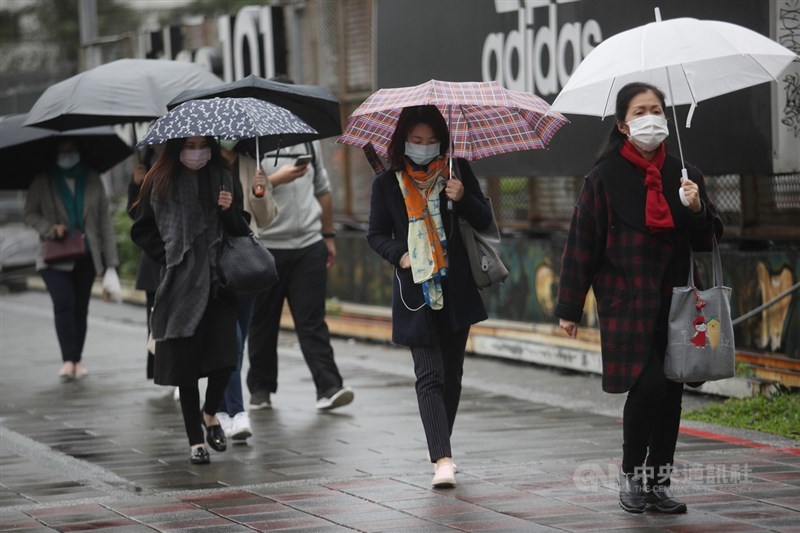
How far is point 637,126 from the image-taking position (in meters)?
5.58

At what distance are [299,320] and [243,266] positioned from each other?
190 cm

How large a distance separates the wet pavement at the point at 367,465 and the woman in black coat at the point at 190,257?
1.73ft

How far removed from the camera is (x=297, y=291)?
9.01m

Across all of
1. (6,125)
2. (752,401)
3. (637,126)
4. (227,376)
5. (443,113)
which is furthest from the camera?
(6,125)

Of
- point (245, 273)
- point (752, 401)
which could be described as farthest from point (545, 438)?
point (245, 273)

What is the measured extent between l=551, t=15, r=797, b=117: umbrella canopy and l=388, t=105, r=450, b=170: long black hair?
0.72 m

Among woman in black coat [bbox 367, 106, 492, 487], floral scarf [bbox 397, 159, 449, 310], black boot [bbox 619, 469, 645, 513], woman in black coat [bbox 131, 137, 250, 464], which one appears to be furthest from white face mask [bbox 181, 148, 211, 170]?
black boot [bbox 619, 469, 645, 513]

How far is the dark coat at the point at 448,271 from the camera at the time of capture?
6.53 m

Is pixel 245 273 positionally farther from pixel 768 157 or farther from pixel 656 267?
pixel 768 157

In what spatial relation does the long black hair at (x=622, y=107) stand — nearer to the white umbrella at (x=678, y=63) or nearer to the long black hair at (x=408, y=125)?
the white umbrella at (x=678, y=63)

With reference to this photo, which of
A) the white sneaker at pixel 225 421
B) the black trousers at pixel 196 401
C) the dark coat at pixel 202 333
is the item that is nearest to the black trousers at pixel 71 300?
the white sneaker at pixel 225 421

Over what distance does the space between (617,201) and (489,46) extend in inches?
225

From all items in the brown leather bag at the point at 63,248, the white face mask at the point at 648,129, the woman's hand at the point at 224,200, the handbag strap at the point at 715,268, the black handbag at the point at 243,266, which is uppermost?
the white face mask at the point at 648,129

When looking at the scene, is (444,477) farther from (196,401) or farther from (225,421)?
(225,421)
